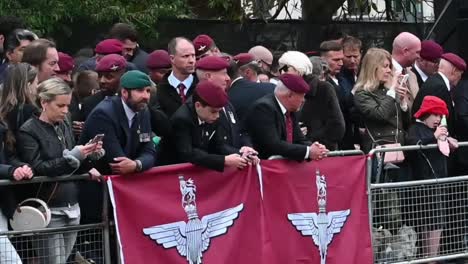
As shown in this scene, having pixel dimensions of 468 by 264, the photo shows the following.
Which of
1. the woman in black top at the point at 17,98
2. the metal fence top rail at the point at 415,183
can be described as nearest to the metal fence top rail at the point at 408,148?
the metal fence top rail at the point at 415,183

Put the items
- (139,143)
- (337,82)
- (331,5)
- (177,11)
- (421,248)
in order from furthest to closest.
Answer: (331,5) < (177,11) < (337,82) < (421,248) < (139,143)

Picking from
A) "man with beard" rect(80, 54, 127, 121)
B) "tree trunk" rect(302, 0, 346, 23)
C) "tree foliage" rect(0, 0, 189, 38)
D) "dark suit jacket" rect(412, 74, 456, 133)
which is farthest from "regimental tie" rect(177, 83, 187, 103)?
"tree trunk" rect(302, 0, 346, 23)

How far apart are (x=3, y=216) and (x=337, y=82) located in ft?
15.3

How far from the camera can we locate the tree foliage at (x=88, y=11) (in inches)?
527

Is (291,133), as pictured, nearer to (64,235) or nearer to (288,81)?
(288,81)

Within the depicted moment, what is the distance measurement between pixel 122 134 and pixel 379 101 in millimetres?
3122

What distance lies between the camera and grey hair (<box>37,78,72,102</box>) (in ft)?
26.8

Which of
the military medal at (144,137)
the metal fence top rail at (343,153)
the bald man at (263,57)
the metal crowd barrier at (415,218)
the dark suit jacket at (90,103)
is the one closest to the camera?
the military medal at (144,137)

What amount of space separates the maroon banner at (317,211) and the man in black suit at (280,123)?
0.52ft

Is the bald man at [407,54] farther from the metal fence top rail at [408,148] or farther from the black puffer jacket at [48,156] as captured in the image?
the black puffer jacket at [48,156]

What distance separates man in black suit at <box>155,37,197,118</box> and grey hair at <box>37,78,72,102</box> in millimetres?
1349

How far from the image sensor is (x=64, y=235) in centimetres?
826

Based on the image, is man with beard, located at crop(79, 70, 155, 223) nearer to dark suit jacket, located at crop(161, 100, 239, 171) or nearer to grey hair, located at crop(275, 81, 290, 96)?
dark suit jacket, located at crop(161, 100, 239, 171)

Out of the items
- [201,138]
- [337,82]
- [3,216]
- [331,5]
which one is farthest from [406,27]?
[3,216]
